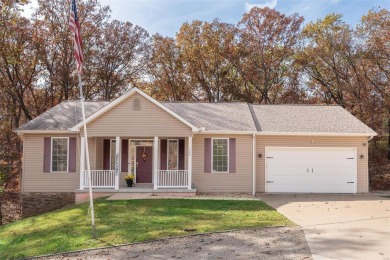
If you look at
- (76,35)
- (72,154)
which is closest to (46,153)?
(72,154)

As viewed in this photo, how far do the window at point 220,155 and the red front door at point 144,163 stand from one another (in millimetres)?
3090

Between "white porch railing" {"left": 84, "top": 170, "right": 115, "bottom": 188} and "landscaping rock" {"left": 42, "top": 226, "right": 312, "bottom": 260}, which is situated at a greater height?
"white porch railing" {"left": 84, "top": 170, "right": 115, "bottom": 188}

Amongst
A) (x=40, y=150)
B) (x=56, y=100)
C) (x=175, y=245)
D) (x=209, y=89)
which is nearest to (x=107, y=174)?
(x=40, y=150)

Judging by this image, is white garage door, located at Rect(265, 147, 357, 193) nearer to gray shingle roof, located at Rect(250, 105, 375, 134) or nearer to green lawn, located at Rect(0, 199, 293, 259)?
gray shingle roof, located at Rect(250, 105, 375, 134)

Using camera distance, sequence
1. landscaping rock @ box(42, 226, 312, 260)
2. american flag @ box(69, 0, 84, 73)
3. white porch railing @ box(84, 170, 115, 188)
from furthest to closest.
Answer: white porch railing @ box(84, 170, 115, 188) < american flag @ box(69, 0, 84, 73) < landscaping rock @ box(42, 226, 312, 260)

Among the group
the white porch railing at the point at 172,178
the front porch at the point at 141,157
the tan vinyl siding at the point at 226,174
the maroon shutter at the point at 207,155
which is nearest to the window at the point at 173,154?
the front porch at the point at 141,157

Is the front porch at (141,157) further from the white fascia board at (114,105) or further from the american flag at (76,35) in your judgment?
the american flag at (76,35)

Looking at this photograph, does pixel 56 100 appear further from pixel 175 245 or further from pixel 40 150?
pixel 175 245

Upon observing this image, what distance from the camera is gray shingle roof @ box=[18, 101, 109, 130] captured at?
52.0 ft

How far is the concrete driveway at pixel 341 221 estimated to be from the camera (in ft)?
22.5

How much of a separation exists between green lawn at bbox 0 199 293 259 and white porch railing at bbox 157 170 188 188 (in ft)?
7.52

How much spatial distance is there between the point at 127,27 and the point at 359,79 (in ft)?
63.0

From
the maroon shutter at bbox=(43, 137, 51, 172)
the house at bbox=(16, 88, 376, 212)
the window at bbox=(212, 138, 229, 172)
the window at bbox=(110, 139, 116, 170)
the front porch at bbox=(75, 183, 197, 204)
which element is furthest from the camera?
the window at bbox=(110, 139, 116, 170)

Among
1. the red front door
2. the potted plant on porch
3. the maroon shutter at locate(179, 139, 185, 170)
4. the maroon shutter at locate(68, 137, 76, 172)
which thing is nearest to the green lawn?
the potted plant on porch
